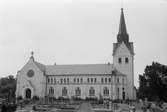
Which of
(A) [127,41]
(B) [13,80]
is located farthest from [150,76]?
(B) [13,80]

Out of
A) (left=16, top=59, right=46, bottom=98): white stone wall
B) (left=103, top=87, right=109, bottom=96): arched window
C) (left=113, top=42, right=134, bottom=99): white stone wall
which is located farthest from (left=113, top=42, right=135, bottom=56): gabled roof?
(left=16, top=59, right=46, bottom=98): white stone wall

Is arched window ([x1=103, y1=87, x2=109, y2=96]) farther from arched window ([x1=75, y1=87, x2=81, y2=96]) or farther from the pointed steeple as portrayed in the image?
the pointed steeple

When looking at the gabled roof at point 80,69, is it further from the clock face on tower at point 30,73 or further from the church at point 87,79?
the clock face on tower at point 30,73

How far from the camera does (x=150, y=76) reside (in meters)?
65.0

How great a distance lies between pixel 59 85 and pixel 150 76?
86.7 feet

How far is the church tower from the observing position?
233 feet

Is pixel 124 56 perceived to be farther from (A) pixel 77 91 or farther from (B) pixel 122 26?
(A) pixel 77 91

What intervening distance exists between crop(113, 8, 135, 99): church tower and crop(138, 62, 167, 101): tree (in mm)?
4825

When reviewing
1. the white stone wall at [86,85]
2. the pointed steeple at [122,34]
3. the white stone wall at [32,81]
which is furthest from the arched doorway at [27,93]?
the pointed steeple at [122,34]

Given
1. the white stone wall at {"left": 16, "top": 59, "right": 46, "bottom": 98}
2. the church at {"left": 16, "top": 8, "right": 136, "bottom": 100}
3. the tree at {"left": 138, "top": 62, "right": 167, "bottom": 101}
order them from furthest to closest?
the white stone wall at {"left": 16, "top": 59, "right": 46, "bottom": 98}
the church at {"left": 16, "top": 8, "right": 136, "bottom": 100}
the tree at {"left": 138, "top": 62, "right": 167, "bottom": 101}

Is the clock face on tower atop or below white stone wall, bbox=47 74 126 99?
atop

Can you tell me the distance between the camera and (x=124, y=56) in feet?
239

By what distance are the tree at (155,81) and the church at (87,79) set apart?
555cm

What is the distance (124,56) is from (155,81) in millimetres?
12713
